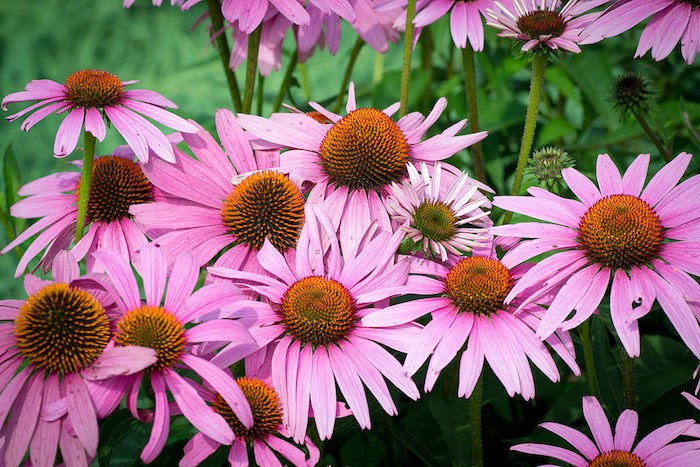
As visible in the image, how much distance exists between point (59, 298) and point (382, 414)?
412mm

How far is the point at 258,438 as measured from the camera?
81 cm

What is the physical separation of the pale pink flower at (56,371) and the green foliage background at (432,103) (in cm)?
9

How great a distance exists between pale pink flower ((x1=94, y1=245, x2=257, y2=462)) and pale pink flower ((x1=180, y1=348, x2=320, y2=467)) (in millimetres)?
40

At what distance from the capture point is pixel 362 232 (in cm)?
92

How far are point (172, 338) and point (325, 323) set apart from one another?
16 centimetres

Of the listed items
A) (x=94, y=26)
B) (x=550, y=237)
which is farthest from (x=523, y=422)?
(x=94, y=26)

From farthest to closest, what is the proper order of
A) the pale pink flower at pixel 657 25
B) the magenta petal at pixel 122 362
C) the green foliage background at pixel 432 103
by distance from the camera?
1. the green foliage background at pixel 432 103
2. the pale pink flower at pixel 657 25
3. the magenta petal at pixel 122 362

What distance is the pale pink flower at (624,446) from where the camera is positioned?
2.48ft

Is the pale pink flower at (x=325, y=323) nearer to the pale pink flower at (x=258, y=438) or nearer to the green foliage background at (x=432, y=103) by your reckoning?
the pale pink flower at (x=258, y=438)

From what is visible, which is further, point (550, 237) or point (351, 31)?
point (351, 31)

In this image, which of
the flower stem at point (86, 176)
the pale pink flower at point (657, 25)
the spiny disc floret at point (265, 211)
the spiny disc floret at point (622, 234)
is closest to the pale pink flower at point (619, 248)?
the spiny disc floret at point (622, 234)

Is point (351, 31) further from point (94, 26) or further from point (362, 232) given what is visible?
point (362, 232)

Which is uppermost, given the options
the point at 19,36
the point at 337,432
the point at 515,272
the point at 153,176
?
the point at 19,36

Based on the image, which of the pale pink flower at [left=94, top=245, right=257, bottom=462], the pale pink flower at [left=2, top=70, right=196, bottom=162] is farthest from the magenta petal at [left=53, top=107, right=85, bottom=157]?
the pale pink flower at [left=94, top=245, right=257, bottom=462]
